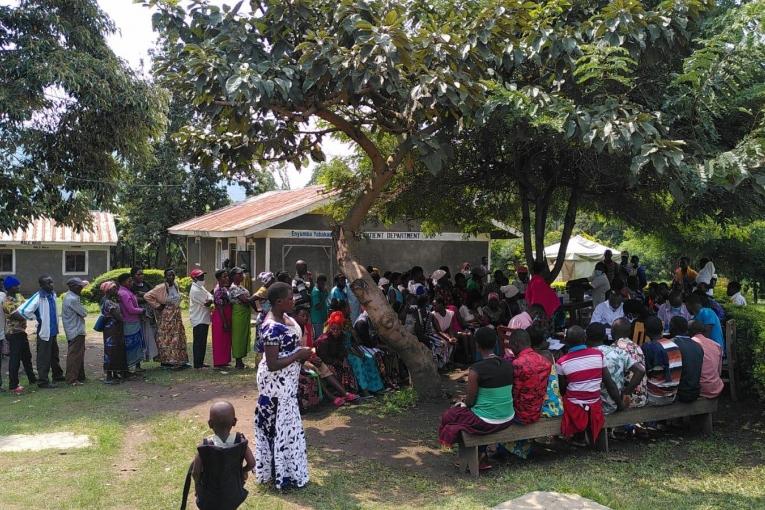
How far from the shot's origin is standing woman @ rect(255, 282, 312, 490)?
5.33 meters

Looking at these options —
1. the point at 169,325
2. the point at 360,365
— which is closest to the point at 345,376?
the point at 360,365

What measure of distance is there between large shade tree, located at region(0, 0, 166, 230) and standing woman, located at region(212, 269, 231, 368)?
4.50 m

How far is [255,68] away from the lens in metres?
6.40

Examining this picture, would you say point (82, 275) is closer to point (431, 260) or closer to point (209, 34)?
point (431, 260)

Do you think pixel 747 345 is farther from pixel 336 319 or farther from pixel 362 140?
pixel 362 140

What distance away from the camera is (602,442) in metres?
6.55

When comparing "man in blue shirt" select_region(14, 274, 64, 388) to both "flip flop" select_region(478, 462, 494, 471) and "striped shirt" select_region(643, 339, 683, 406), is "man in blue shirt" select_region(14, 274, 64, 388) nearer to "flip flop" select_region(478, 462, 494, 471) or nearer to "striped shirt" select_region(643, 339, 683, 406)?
"flip flop" select_region(478, 462, 494, 471)

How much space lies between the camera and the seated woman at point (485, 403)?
18.9 feet

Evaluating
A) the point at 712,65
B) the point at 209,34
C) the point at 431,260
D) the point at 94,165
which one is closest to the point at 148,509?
the point at 209,34

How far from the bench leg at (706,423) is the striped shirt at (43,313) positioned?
330 inches

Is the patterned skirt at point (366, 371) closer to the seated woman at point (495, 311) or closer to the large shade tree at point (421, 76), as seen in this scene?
the large shade tree at point (421, 76)

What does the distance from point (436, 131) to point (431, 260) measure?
12890 mm

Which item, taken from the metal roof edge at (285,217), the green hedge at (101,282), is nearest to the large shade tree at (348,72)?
the metal roof edge at (285,217)

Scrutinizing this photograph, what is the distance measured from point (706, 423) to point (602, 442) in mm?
1489
